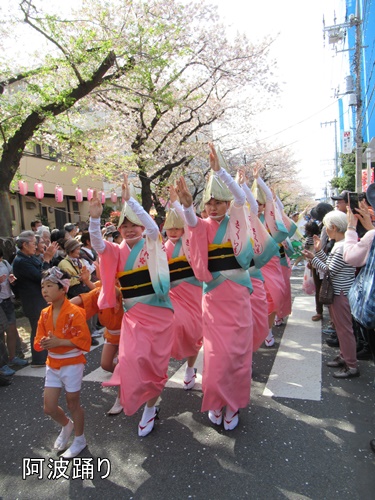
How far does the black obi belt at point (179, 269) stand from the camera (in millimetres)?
4191

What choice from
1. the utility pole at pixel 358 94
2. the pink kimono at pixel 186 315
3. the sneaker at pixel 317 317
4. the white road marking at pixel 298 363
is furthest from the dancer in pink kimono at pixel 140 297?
the utility pole at pixel 358 94

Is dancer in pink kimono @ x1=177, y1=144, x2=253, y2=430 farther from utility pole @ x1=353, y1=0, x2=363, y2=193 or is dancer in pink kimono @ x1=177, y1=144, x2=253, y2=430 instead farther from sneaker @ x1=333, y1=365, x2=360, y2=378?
utility pole @ x1=353, y1=0, x2=363, y2=193

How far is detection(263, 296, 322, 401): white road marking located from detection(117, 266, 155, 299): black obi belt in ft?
5.70

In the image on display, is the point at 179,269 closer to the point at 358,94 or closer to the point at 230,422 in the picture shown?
the point at 230,422

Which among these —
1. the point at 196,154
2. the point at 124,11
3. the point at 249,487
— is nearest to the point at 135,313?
the point at 249,487

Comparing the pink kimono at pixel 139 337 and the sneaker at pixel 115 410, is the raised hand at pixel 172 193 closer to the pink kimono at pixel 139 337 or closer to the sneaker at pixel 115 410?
the pink kimono at pixel 139 337

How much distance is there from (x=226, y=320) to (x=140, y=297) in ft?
2.56

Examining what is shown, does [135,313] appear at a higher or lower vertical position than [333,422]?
higher

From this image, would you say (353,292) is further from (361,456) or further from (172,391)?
(172,391)

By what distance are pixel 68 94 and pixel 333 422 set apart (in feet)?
Result: 26.1

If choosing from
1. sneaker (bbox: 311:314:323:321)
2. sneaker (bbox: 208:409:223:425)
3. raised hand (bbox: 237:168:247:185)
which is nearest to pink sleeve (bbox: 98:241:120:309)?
sneaker (bbox: 208:409:223:425)

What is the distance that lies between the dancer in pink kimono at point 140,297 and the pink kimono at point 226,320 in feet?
1.17

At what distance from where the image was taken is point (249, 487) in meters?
2.55

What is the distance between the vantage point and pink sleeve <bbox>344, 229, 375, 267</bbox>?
9.84 ft
